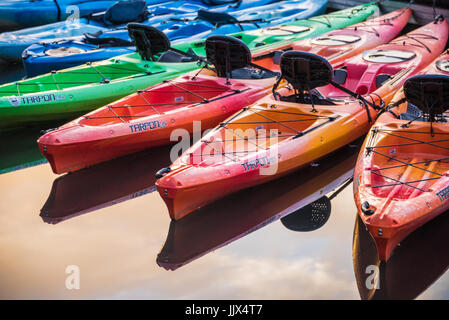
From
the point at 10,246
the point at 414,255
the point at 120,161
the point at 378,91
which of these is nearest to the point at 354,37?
the point at 378,91

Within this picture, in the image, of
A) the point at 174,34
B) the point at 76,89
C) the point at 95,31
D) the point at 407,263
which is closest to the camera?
the point at 407,263

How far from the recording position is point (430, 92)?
4.31 meters

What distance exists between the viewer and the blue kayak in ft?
23.5

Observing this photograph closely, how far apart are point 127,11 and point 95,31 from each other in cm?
92

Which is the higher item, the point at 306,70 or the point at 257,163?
the point at 306,70

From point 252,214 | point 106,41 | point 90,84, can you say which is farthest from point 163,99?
point 106,41

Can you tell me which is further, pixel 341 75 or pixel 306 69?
pixel 341 75

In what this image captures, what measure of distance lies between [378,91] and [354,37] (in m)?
2.05

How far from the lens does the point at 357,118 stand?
5.08 meters

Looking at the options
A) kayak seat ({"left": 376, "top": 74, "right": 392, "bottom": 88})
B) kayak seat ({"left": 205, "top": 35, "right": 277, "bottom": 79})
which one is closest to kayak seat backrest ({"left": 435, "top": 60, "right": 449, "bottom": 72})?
kayak seat ({"left": 376, "top": 74, "right": 392, "bottom": 88})

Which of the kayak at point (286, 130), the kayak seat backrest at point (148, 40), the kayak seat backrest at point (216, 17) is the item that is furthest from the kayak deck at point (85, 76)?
the kayak seat backrest at point (216, 17)

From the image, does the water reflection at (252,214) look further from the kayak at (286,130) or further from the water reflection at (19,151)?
the water reflection at (19,151)

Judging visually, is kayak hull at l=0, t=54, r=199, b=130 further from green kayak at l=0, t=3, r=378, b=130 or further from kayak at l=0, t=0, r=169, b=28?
kayak at l=0, t=0, r=169, b=28

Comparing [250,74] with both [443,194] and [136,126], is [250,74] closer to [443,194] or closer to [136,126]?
[136,126]
